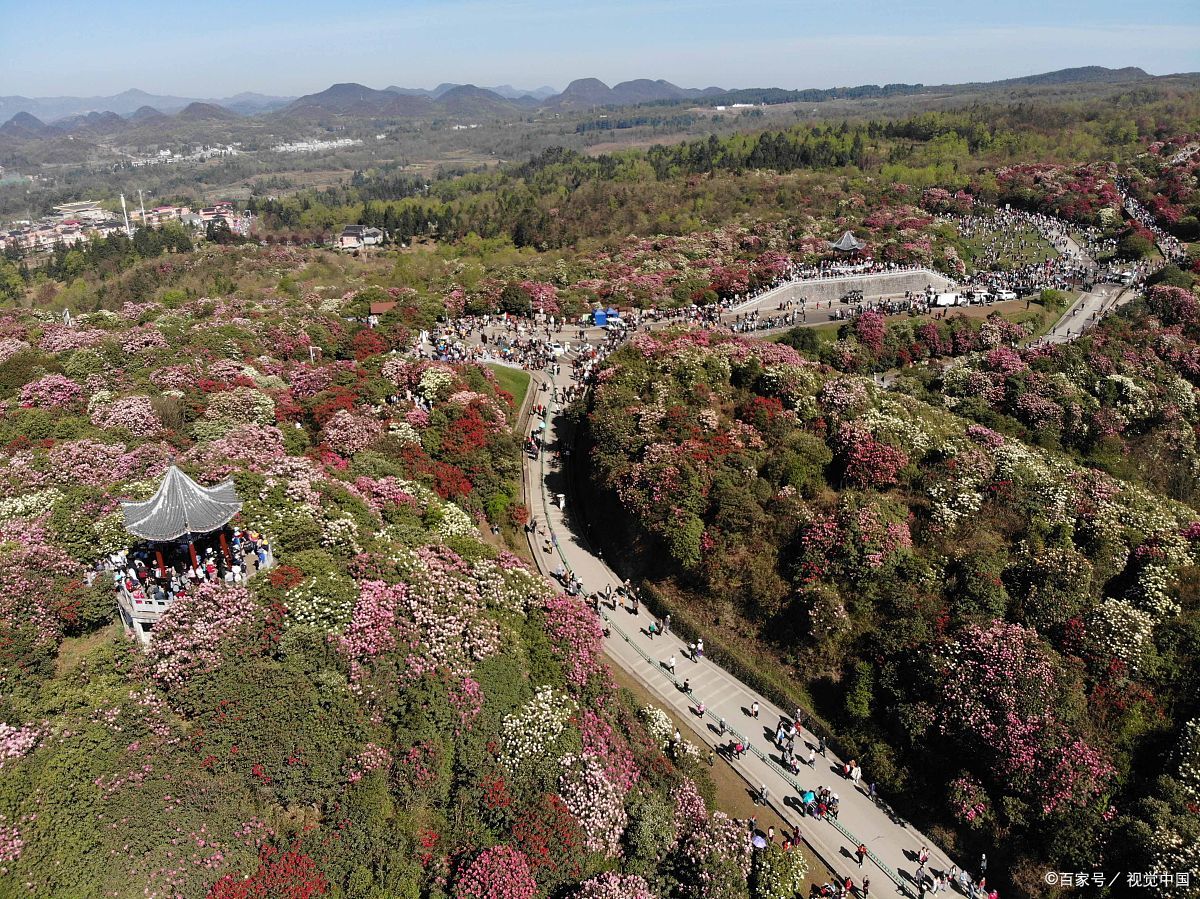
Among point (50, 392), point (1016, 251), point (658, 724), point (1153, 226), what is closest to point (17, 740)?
point (658, 724)

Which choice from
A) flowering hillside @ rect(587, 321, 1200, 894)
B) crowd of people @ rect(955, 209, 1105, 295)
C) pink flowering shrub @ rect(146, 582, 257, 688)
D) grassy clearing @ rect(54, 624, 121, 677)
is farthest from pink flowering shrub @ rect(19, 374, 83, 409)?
crowd of people @ rect(955, 209, 1105, 295)

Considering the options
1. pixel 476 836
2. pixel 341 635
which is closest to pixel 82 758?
pixel 341 635

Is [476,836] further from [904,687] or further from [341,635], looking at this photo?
[904,687]

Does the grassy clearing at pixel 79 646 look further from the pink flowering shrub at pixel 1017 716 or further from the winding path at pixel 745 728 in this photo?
the pink flowering shrub at pixel 1017 716

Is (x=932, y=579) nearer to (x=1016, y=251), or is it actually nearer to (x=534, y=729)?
(x=534, y=729)

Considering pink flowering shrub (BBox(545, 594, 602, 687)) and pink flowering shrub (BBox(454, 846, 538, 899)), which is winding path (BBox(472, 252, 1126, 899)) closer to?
pink flowering shrub (BBox(545, 594, 602, 687))

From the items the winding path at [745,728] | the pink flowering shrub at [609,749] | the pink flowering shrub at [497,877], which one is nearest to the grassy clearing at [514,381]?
the winding path at [745,728]
